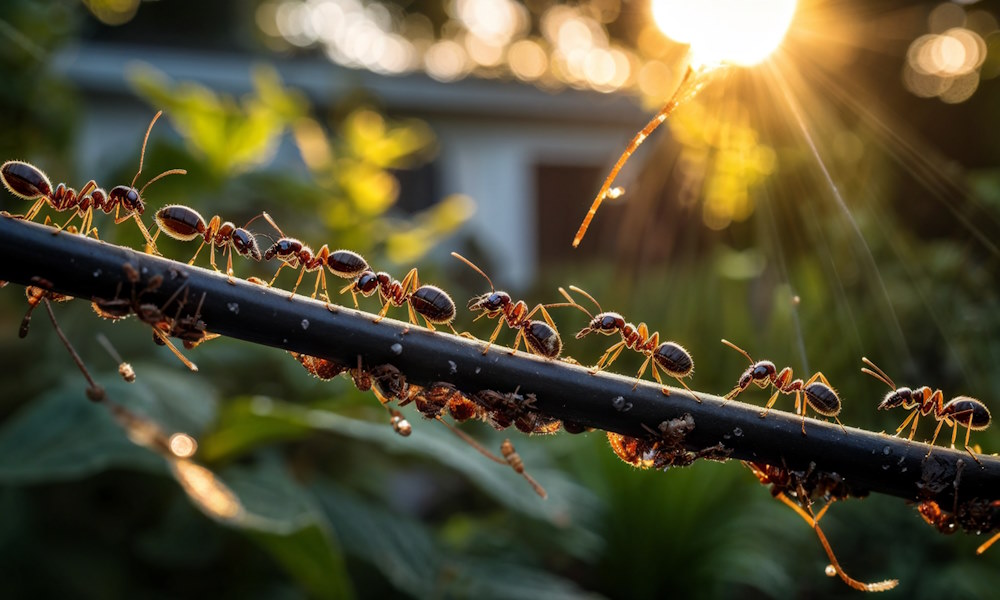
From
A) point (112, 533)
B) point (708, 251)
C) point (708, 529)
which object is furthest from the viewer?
point (708, 251)

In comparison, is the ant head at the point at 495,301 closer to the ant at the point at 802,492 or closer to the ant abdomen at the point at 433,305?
the ant abdomen at the point at 433,305

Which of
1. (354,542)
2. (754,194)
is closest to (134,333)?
(354,542)

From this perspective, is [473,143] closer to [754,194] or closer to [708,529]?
[754,194]

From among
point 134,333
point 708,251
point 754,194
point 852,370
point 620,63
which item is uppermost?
point 620,63

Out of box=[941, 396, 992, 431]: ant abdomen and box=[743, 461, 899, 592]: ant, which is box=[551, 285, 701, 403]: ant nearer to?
box=[743, 461, 899, 592]: ant

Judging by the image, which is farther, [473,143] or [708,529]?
[473,143]

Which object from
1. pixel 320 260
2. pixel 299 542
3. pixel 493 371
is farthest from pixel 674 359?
pixel 299 542
